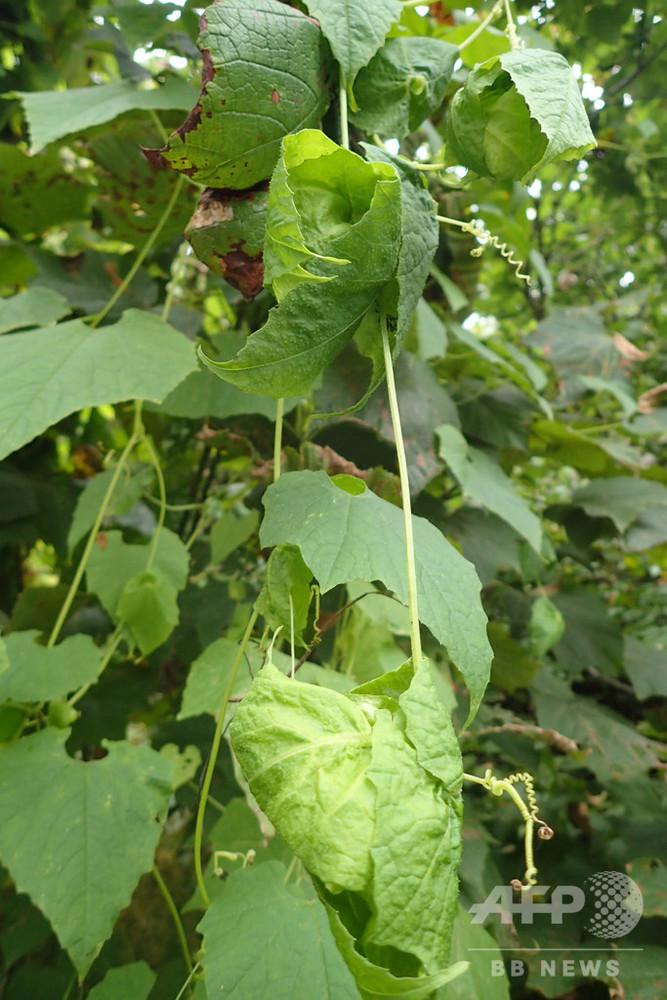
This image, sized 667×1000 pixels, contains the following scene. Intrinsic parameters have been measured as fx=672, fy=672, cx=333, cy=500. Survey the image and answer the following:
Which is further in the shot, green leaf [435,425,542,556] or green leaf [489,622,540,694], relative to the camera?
green leaf [489,622,540,694]

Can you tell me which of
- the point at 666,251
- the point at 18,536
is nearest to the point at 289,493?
the point at 18,536

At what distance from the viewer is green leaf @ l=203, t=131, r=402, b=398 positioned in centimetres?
39

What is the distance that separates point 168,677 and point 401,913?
97 centimetres

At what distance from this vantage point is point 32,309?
2.67ft

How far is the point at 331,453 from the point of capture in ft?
2.39

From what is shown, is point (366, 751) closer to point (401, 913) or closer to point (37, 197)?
point (401, 913)

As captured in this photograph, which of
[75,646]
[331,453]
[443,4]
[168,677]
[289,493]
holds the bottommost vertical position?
[168,677]

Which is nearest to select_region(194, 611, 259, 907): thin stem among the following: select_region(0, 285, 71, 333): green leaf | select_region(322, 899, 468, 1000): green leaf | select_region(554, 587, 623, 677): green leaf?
select_region(322, 899, 468, 1000): green leaf

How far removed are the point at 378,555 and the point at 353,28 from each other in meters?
0.40

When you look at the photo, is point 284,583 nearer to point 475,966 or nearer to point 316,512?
point 316,512

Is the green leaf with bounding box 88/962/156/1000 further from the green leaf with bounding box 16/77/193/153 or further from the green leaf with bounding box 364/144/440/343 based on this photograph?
the green leaf with bounding box 16/77/193/153

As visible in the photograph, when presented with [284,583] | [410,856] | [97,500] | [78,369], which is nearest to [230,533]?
[97,500]

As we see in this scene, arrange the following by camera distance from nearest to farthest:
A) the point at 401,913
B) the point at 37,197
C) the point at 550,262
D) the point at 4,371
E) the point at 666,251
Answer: the point at 401,913 < the point at 4,371 < the point at 37,197 < the point at 666,251 < the point at 550,262

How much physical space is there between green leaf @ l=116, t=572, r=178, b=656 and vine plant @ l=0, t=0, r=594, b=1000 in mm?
137
